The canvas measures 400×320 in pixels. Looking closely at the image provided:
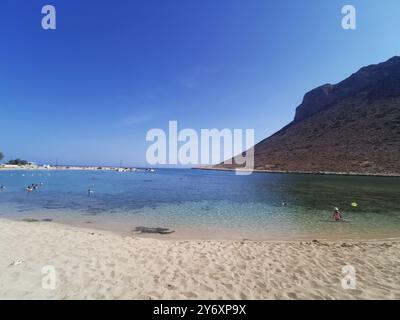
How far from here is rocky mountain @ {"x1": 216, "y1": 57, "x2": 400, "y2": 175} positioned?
83.7 m

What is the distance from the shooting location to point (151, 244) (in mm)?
10250

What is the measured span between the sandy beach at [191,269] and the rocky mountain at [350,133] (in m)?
82.1

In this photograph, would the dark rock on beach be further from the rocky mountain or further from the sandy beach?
the rocky mountain

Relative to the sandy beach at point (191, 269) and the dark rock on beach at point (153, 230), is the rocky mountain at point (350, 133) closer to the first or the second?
the sandy beach at point (191, 269)

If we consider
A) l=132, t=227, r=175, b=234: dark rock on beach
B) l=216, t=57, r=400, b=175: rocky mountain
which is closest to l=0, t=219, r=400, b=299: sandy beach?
l=132, t=227, r=175, b=234: dark rock on beach

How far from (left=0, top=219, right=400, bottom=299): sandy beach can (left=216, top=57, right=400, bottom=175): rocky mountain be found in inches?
3233

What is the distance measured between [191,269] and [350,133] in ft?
376

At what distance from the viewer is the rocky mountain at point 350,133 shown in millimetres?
83688
